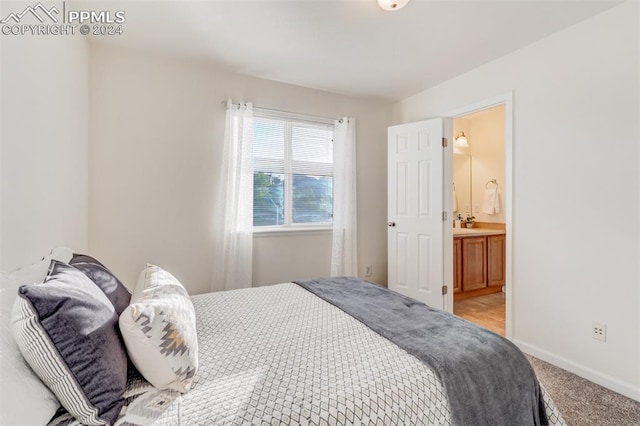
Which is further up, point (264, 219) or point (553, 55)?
point (553, 55)

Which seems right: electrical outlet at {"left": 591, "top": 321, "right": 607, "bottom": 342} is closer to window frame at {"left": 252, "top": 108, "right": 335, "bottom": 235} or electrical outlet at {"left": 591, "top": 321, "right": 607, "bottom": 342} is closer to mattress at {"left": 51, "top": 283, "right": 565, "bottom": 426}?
mattress at {"left": 51, "top": 283, "right": 565, "bottom": 426}

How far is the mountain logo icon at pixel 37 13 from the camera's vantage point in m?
1.39

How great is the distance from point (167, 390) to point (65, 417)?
26 centimetres

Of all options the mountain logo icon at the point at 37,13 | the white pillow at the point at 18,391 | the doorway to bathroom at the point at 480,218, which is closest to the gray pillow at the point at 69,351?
the white pillow at the point at 18,391

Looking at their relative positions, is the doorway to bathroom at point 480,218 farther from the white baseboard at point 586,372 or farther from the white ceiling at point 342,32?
Result: the white ceiling at point 342,32

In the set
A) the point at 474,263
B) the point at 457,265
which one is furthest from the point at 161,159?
the point at 474,263

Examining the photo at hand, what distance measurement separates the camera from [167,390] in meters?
1.01

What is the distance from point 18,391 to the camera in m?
0.75

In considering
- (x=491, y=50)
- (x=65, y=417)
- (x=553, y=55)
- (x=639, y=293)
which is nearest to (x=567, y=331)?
(x=639, y=293)

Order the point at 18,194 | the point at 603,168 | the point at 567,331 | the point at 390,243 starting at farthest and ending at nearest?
the point at 390,243
the point at 567,331
the point at 603,168
the point at 18,194

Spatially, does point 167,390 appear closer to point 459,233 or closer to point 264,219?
point 264,219

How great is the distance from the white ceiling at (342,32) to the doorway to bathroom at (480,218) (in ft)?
2.64

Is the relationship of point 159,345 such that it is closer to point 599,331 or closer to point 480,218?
point 599,331

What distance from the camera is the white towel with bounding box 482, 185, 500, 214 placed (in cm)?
446
